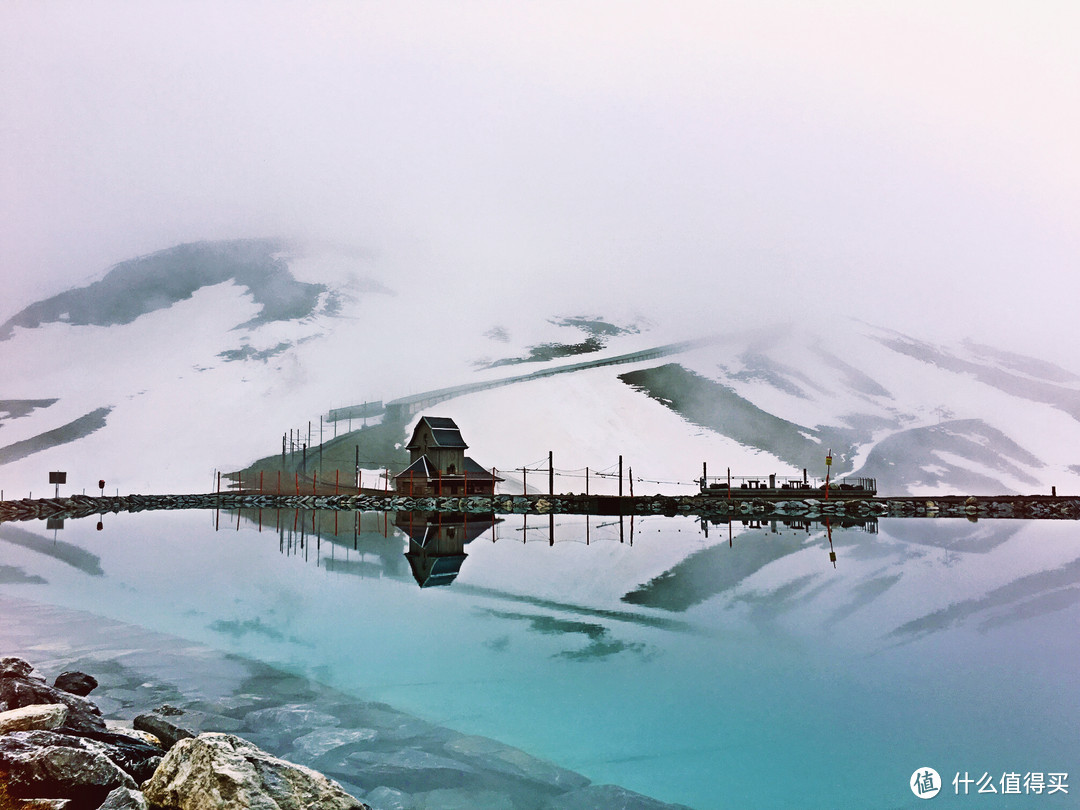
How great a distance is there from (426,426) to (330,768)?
4641cm

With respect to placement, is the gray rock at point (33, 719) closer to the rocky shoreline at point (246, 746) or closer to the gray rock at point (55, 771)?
the rocky shoreline at point (246, 746)

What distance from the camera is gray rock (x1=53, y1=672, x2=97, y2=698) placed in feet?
23.5

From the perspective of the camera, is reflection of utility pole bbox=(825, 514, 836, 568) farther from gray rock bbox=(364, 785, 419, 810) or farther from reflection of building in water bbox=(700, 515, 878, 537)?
gray rock bbox=(364, 785, 419, 810)

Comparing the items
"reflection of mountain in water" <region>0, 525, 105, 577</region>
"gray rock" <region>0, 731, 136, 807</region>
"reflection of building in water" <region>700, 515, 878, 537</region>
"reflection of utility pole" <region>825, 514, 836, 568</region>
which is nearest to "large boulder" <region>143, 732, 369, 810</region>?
"gray rock" <region>0, 731, 136, 807</region>

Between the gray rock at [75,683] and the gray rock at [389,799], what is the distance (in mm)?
3954

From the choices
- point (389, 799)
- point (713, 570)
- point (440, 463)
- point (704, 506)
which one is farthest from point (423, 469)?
point (389, 799)

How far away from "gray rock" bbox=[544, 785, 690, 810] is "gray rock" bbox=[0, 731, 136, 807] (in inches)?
106

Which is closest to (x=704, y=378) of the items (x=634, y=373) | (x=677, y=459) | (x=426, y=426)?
(x=634, y=373)

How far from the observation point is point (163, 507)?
63.2 m

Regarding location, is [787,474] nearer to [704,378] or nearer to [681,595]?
[704,378]

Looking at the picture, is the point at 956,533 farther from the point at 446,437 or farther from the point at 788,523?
the point at 446,437

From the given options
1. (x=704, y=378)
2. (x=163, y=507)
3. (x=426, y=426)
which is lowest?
(x=163, y=507)
